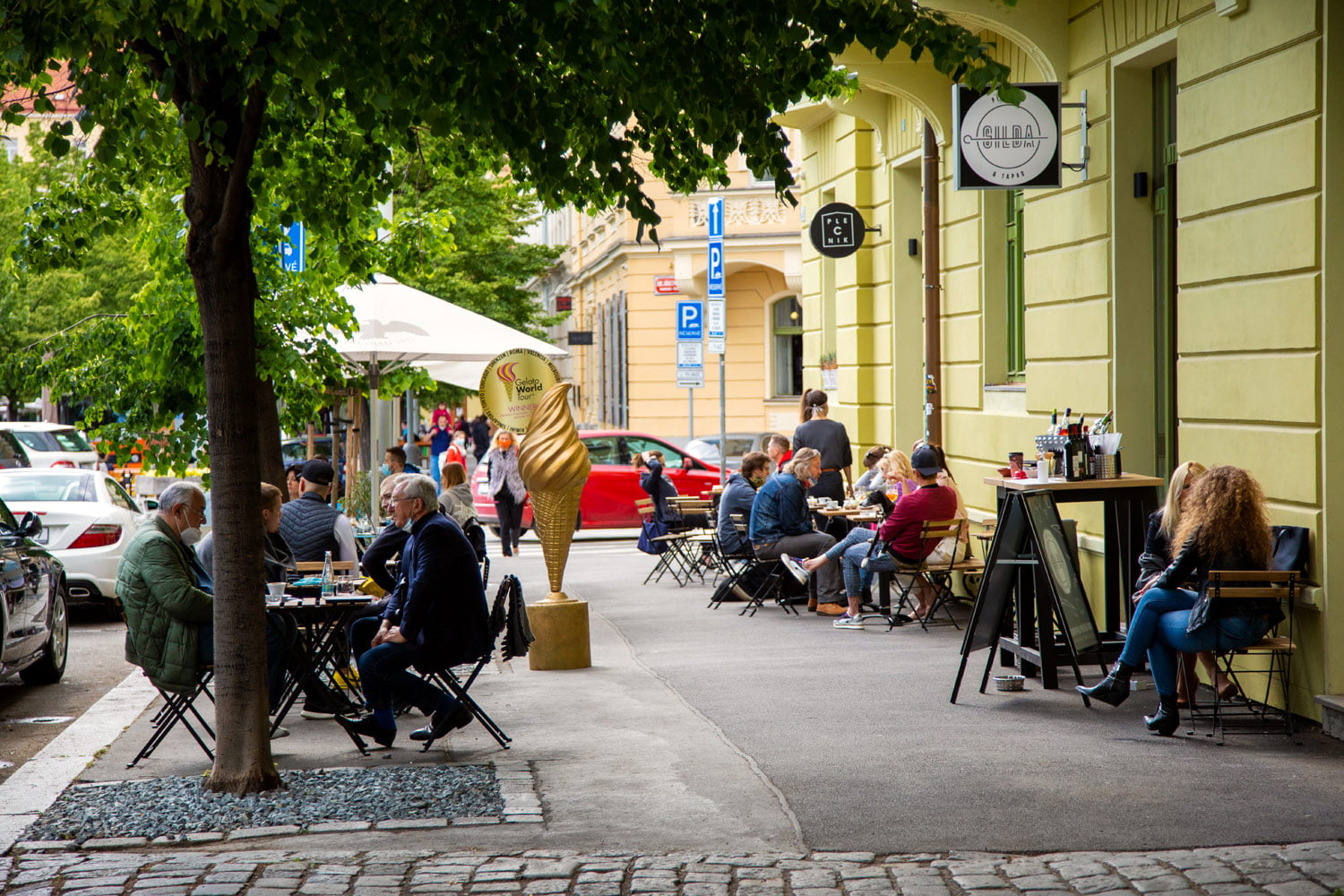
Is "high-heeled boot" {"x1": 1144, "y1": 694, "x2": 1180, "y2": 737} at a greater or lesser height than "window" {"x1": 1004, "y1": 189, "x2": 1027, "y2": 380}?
lesser

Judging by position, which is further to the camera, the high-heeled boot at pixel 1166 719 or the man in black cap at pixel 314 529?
the man in black cap at pixel 314 529

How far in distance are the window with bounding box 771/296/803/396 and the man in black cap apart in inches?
1071

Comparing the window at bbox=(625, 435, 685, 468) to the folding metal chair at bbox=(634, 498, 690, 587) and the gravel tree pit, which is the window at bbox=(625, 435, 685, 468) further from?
the gravel tree pit

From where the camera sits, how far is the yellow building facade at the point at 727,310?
34719 millimetres

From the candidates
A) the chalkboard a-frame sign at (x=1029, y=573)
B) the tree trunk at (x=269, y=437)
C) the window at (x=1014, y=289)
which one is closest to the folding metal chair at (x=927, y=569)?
the window at (x=1014, y=289)

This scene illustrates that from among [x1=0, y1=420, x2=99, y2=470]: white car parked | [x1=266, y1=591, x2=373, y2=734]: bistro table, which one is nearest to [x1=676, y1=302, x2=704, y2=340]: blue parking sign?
[x1=0, y1=420, x2=99, y2=470]: white car parked

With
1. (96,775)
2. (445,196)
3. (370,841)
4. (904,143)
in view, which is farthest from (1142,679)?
(445,196)

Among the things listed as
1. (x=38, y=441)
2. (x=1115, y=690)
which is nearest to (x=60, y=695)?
(x=1115, y=690)

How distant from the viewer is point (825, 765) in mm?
7188

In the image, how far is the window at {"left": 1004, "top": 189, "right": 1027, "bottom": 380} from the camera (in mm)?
12852

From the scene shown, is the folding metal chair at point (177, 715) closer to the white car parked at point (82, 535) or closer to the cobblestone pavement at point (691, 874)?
the cobblestone pavement at point (691, 874)

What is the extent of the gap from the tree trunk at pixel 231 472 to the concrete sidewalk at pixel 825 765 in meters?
0.81

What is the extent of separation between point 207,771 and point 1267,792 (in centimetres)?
483

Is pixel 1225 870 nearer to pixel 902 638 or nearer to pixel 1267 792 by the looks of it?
pixel 1267 792
